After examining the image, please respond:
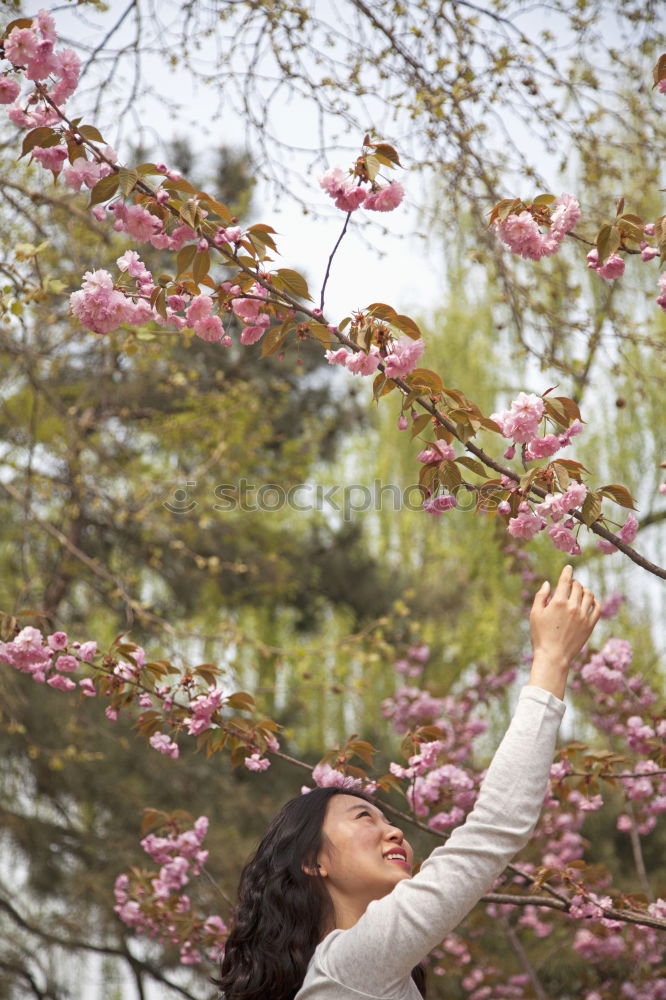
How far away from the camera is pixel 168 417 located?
736 centimetres

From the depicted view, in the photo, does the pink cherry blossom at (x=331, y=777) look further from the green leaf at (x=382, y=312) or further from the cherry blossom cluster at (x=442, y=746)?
the green leaf at (x=382, y=312)

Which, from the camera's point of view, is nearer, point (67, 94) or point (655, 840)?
point (67, 94)

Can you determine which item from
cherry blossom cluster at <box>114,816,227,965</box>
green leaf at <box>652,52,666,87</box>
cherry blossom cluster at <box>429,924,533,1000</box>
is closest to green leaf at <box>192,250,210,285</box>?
green leaf at <box>652,52,666,87</box>

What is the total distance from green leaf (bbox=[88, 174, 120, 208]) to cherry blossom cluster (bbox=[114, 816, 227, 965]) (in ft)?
6.09

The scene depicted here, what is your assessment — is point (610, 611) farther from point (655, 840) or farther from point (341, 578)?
point (341, 578)

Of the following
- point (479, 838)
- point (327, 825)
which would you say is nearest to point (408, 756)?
point (327, 825)

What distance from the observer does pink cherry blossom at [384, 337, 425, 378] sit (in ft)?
5.98

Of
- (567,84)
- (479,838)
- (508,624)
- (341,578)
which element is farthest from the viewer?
(508,624)

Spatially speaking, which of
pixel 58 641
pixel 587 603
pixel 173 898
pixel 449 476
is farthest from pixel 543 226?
pixel 173 898

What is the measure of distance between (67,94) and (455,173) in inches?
68.1

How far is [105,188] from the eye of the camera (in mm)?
1955

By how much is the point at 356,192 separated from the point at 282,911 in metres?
1.26

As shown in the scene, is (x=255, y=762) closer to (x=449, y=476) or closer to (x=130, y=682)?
(x=130, y=682)

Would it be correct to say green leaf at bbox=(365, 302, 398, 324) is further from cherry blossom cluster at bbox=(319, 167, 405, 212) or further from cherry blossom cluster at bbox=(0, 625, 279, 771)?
cherry blossom cluster at bbox=(0, 625, 279, 771)
